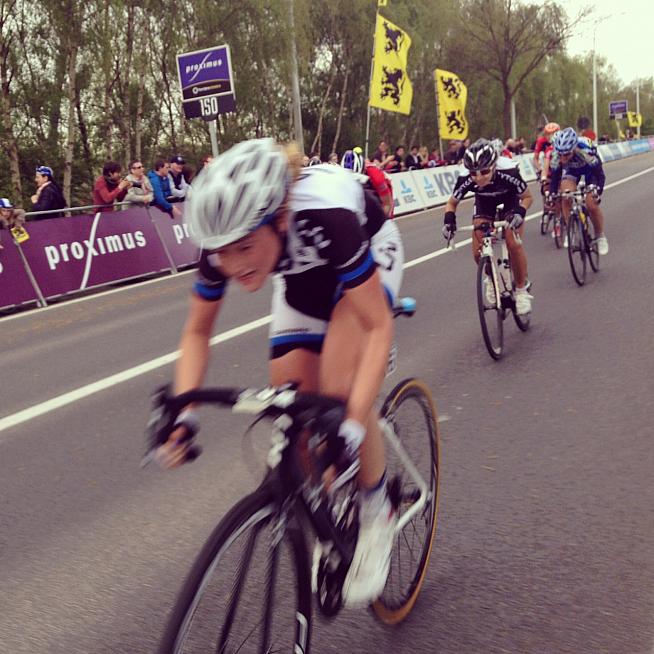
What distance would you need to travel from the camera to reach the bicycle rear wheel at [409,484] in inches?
129

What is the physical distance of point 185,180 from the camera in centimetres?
1694

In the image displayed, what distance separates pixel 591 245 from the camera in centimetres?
1108

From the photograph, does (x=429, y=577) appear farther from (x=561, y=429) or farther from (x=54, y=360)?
(x=54, y=360)

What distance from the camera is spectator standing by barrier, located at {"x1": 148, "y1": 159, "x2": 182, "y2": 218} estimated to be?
14.9 m

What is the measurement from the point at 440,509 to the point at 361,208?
6.01ft

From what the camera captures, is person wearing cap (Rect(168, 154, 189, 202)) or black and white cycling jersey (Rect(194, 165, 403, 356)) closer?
black and white cycling jersey (Rect(194, 165, 403, 356))

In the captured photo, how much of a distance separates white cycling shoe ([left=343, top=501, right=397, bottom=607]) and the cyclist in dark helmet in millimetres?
5138

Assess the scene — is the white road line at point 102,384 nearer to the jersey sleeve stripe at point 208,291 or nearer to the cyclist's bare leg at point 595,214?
the jersey sleeve stripe at point 208,291

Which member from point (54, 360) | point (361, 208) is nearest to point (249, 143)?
point (361, 208)

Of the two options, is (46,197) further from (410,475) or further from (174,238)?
(410,475)

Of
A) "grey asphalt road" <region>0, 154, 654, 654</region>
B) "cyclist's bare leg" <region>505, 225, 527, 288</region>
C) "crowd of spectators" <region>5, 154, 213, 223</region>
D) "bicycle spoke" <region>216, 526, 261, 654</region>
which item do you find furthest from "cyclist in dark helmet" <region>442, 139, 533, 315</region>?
"crowd of spectators" <region>5, 154, 213, 223</region>

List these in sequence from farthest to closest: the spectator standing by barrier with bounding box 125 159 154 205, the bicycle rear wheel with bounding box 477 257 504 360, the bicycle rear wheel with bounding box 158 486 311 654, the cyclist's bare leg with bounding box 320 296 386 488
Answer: the spectator standing by barrier with bounding box 125 159 154 205 < the bicycle rear wheel with bounding box 477 257 504 360 < the cyclist's bare leg with bounding box 320 296 386 488 < the bicycle rear wheel with bounding box 158 486 311 654

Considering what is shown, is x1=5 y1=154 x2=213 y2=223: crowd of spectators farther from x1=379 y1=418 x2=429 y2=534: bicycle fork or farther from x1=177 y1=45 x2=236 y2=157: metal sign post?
x1=379 y1=418 x2=429 y2=534: bicycle fork

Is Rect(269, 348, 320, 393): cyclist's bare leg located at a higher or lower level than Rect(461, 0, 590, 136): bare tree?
lower
